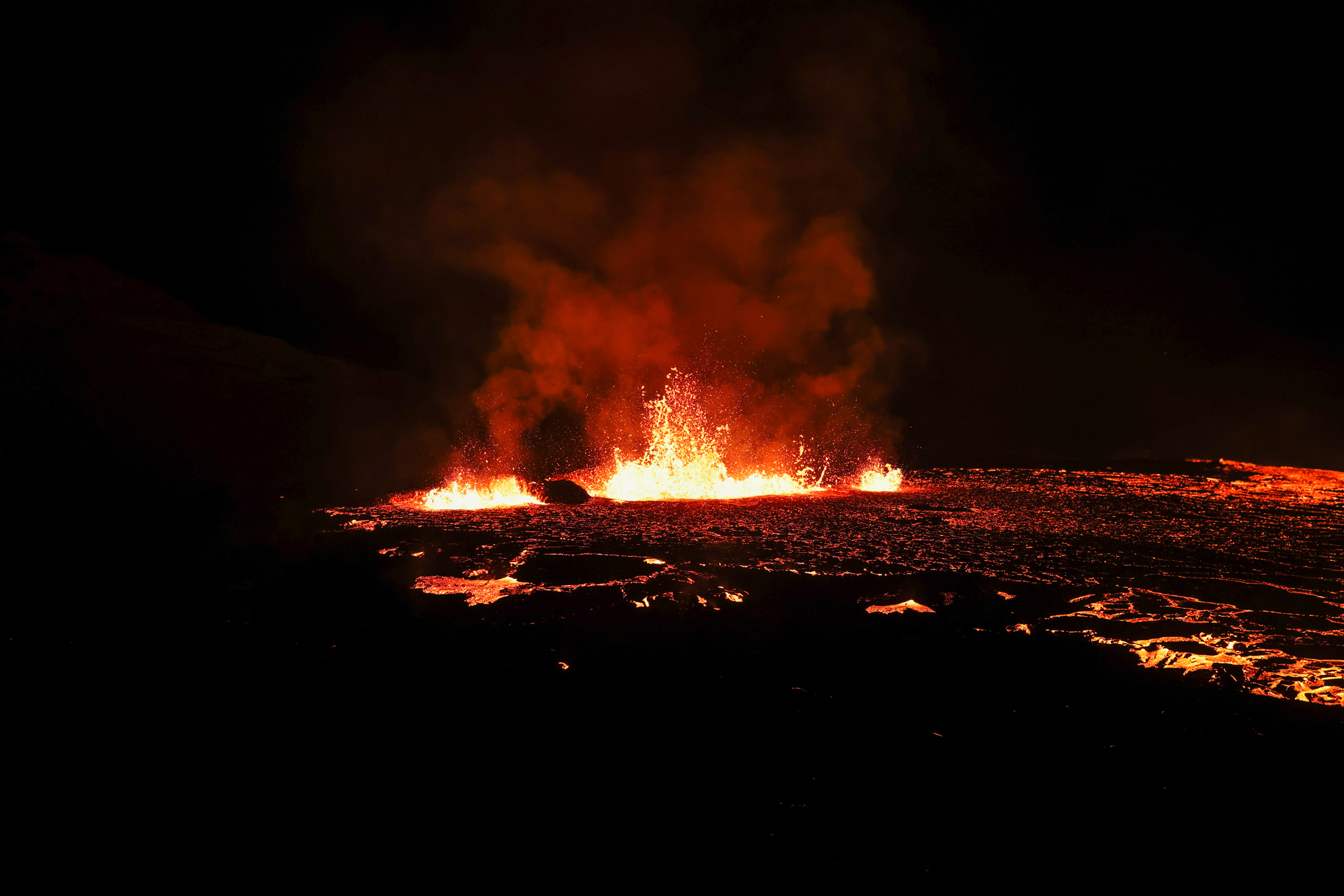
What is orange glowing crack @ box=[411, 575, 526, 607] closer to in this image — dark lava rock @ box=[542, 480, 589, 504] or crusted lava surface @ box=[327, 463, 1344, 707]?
crusted lava surface @ box=[327, 463, 1344, 707]

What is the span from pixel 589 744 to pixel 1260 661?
15.0 feet

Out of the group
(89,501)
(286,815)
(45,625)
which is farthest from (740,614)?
(89,501)

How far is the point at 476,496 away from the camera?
537 inches

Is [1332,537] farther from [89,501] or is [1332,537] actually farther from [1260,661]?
[89,501]

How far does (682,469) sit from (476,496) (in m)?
5.53

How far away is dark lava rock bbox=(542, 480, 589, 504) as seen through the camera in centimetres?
1333

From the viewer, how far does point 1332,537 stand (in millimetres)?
9469

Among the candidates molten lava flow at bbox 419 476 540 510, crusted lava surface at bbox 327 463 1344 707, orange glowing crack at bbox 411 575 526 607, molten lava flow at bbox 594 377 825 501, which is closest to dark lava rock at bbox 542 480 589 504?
molten lava flow at bbox 419 476 540 510

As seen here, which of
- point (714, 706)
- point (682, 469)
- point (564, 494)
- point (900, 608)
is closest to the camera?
point (714, 706)

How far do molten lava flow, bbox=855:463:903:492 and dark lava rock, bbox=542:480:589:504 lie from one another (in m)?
7.19

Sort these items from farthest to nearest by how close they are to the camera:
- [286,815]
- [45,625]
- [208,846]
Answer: [45,625], [286,815], [208,846]

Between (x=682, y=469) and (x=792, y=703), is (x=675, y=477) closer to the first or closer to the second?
(x=682, y=469)

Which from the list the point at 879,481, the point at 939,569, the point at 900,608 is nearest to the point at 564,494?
the point at 939,569

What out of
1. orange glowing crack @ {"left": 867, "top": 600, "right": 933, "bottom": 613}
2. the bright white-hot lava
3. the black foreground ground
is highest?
the bright white-hot lava
